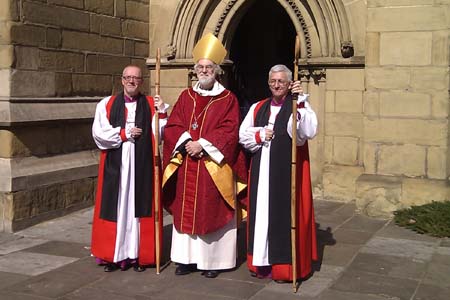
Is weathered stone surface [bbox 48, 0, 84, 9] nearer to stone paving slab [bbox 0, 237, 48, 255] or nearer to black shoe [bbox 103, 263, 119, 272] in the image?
stone paving slab [bbox 0, 237, 48, 255]

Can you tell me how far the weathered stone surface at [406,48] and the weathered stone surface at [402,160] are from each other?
0.94 meters

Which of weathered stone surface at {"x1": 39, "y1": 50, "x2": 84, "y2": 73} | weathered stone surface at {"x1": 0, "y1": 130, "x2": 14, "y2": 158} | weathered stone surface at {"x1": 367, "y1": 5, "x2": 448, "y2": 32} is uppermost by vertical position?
weathered stone surface at {"x1": 367, "y1": 5, "x2": 448, "y2": 32}

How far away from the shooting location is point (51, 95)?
706 cm

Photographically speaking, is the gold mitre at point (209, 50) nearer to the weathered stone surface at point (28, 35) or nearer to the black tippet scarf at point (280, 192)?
the black tippet scarf at point (280, 192)

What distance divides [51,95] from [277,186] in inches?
139

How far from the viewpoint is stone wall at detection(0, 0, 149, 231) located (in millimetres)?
6469

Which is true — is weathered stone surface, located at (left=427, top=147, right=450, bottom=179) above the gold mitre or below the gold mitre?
below

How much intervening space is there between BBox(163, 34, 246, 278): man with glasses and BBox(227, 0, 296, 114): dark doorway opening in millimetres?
5267

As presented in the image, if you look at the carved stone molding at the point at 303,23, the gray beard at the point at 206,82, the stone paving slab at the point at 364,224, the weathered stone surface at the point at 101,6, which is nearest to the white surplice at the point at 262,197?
the gray beard at the point at 206,82

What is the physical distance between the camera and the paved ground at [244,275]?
4406mm

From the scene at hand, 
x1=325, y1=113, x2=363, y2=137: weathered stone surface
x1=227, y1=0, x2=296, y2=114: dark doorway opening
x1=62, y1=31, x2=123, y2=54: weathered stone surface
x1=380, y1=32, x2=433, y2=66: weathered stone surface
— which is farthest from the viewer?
x1=227, y1=0, x2=296, y2=114: dark doorway opening

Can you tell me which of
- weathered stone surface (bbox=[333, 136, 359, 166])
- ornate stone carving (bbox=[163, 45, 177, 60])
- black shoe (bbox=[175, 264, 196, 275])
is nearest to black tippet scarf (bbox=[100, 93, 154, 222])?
black shoe (bbox=[175, 264, 196, 275])

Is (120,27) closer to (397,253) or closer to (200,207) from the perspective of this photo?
(200,207)

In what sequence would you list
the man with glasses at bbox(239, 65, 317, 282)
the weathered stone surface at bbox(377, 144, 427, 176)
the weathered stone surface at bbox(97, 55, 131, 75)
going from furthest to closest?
the weathered stone surface at bbox(97, 55, 131, 75)
the weathered stone surface at bbox(377, 144, 427, 176)
the man with glasses at bbox(239, 65, 317, 282)
